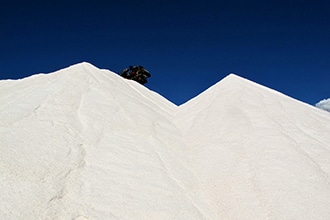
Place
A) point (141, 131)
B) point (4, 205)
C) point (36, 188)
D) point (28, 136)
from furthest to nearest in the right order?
point (141, 131) → point (28, 136) → point (36, 188) → point (4, 205)

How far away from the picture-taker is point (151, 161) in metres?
4.06

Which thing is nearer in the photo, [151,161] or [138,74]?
[151,161]

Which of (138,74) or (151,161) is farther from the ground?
(138,74)

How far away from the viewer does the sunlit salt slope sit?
118 inches

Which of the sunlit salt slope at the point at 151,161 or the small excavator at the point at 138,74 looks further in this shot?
the small excavator at the point at 138,74

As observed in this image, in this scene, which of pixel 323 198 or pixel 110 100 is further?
pixel 110 100

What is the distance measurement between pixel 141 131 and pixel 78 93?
5.92 ft

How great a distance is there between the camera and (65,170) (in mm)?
3330

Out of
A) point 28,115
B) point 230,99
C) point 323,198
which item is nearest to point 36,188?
point 28,115

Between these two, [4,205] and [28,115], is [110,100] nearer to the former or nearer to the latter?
[28,115]

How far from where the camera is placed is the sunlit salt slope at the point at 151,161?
300 centimetres

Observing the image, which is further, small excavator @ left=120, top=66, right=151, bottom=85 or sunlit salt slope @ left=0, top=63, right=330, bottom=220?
small excavator @ left=120, top=66, right=151, bottom=85

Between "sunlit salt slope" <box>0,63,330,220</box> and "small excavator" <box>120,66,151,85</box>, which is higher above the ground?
"small excavator" <box>120,66,151,85</box>

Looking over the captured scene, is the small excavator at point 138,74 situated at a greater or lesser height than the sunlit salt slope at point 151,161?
greater
